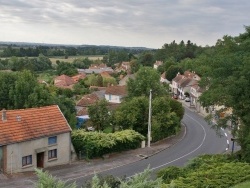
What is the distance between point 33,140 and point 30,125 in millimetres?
1498

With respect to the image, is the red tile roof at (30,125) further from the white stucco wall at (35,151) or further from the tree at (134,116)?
the tree at (134,116)

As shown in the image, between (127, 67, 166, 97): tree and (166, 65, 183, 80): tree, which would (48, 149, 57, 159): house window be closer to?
(127, 67, 166, 97): tree

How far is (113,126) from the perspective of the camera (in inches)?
1667

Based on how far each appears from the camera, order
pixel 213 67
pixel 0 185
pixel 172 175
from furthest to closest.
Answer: pixel 213 67 < pixel 0 185 < pixel 172 175

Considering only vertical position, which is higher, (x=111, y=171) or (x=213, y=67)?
(x=213, y=67)

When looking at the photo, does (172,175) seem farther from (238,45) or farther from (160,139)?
(160,139)

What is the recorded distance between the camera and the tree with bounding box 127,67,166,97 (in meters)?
50.4

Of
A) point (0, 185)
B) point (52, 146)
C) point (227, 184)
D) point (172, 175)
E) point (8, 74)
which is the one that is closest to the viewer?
point (227, 184)

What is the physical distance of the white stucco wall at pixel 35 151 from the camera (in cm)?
2805

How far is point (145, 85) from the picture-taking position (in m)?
50.6

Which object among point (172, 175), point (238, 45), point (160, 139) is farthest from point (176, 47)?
point (172, 175)

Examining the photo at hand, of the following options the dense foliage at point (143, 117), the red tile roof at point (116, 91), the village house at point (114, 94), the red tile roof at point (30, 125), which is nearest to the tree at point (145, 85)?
the dense foliage at point (143, 117)

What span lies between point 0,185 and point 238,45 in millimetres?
20129

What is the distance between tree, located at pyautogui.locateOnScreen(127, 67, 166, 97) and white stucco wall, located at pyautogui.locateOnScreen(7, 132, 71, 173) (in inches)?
793
